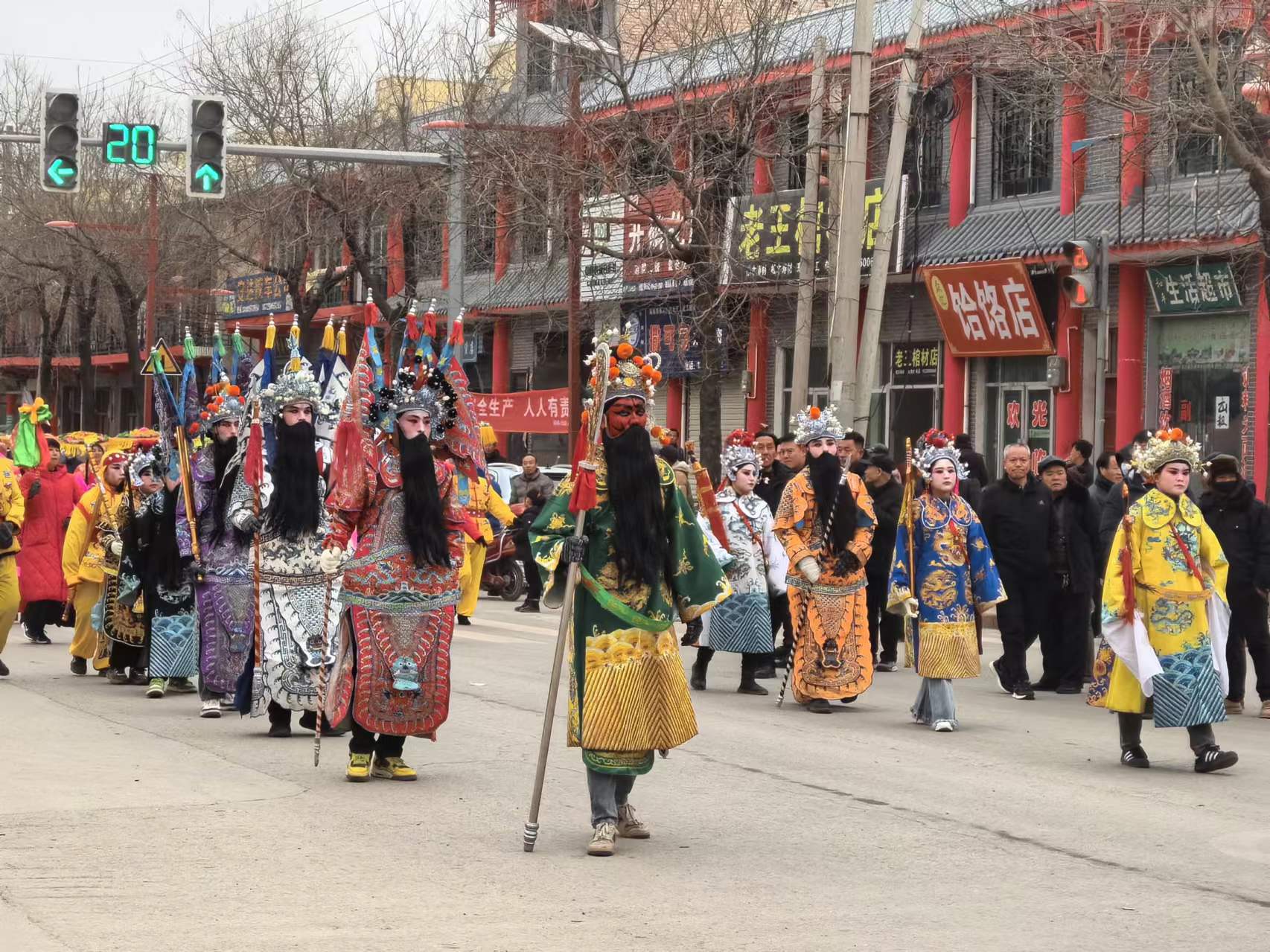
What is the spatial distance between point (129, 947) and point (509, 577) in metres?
17.8

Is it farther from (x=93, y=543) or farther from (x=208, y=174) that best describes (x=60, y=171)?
(x=93, y=543)

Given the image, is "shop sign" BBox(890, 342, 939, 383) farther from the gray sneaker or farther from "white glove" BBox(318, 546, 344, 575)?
the gray sneaker

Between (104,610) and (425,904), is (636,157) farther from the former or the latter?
(425,904)

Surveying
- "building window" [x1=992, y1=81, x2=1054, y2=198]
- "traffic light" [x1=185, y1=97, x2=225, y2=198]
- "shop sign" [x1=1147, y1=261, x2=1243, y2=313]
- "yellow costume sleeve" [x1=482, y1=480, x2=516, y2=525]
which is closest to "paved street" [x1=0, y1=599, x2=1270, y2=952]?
"yellow costume sleeve" [x1=482, y1=480, x2=516, y2=525]

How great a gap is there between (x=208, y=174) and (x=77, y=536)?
20.5 ft

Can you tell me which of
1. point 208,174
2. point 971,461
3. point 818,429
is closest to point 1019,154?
point 971,461

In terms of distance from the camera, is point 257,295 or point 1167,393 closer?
point 1167,393

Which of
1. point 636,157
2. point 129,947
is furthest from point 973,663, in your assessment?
point 636,157

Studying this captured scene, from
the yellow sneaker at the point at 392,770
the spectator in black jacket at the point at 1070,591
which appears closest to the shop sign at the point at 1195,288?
the spectator in black jacket at the point at 1070,591

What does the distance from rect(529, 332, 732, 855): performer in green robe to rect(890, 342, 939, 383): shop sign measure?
814 inches

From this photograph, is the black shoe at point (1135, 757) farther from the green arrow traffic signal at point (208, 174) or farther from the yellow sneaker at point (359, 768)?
the green arrow traffic signal at point (208, 174)

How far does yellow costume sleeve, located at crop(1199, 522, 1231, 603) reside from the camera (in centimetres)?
1042

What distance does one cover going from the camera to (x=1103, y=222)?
78.7 feet

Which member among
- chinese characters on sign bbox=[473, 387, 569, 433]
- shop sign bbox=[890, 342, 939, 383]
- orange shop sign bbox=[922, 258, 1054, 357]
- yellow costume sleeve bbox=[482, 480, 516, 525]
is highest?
orange shop sign bbox=[922, 258, 1054, 357]
